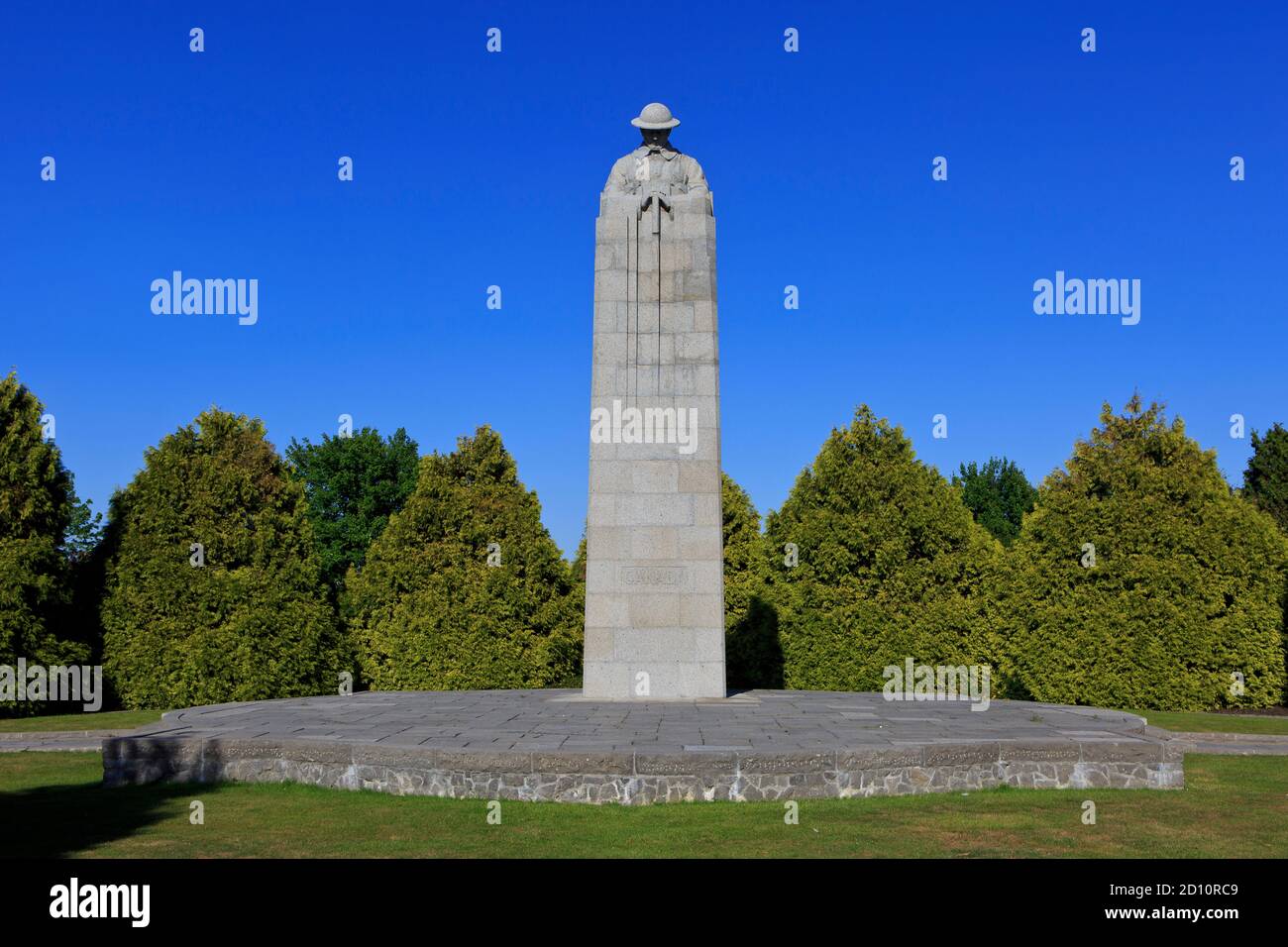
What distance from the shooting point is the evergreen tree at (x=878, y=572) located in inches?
1015

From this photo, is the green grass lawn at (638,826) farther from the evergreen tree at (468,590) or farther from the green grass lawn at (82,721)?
the evergreen tree at (468,590)

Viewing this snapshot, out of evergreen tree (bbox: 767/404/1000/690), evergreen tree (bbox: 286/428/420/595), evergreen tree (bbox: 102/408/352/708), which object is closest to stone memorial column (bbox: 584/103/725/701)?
evergreen tree (bbox: 767/404/1000/690)

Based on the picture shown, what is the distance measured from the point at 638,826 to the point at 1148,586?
18.4 metres

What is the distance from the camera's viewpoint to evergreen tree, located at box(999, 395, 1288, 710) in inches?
933

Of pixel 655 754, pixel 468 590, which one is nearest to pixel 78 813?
pixel 655 754

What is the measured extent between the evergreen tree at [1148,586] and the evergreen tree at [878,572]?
1.24 m

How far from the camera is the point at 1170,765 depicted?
40.8 ft

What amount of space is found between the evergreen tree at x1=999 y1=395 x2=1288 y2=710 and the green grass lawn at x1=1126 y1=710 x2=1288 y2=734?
1745 mm
